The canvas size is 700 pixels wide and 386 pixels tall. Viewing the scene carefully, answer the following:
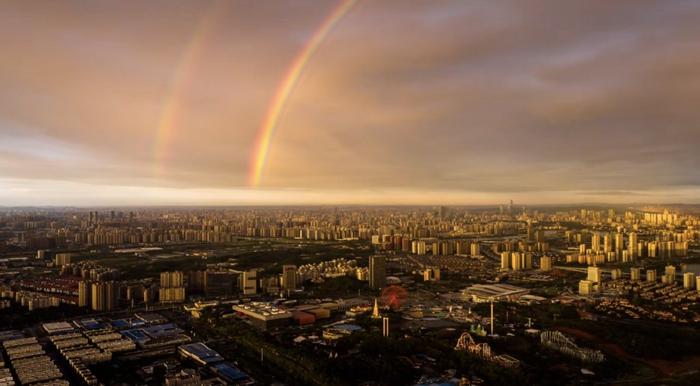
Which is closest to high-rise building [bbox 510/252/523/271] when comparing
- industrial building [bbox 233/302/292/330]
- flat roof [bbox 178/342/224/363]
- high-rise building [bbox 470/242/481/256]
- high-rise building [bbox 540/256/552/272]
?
high-rise building [bbox 540/256/552/272]

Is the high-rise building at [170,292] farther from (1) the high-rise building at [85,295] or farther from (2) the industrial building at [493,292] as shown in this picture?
(2) the industrial building at [493,292]

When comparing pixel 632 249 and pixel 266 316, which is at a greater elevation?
pixel 632 249

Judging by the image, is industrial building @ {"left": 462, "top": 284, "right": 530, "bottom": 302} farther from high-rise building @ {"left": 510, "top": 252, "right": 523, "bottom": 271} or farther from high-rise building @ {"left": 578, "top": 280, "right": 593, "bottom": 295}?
high-rise building @ {"left": 510, "top": 252, "right": 523, "bottom": 271}

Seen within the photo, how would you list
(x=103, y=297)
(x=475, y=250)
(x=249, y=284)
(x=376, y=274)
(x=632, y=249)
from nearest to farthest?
(x=103, y=297) < (x=249, y=284) < (x=376, y=274) < (x=632, y=249) < (x=475, y=250)

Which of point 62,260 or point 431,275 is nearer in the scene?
point 431,275

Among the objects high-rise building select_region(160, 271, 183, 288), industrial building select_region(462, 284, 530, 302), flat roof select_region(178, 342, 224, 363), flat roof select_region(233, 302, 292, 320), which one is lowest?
industrial building select_region(462, 284, 530, 302)

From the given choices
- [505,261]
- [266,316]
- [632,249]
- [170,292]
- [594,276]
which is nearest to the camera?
[266,316]

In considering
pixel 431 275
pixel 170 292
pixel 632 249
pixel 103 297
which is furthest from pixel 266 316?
pixel 632 249

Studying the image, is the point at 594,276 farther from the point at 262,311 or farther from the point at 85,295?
the point at 85,295

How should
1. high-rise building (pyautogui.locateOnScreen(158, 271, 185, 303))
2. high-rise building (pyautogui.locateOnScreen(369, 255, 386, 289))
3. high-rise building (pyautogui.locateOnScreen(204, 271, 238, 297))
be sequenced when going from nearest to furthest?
high-rise building (pyautogui.locateOnScreen(158, 271, 185, 303)) → high-rise building (pyautogui.locateOnScreen(204, 271, 238, 297)) → high-rise building (pyautogui.locateOnScreen(369, 255, 386, 289))
